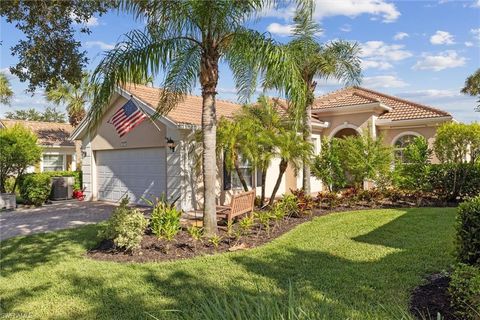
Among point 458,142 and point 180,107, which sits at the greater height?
point 180,107

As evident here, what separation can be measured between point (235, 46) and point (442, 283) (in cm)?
650

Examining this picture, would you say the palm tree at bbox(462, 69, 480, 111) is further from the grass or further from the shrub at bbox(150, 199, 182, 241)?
the shrub at bbox(150, 199, 182, 241)

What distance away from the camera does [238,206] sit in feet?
33.6

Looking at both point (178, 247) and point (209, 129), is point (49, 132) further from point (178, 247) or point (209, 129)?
point (178, 247)

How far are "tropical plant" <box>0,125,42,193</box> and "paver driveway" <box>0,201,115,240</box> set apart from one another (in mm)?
2840

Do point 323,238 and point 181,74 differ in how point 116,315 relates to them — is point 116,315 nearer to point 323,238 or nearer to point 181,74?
point 323,238

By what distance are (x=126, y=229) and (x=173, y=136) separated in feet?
20.7

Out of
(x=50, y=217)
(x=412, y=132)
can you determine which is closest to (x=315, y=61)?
(x=412, y=132)

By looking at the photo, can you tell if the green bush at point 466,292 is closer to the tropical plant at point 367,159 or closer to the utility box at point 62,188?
the tropical plant at point 367,159

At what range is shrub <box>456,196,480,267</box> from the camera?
491 cm

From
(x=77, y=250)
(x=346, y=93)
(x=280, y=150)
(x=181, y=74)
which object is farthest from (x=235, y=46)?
(x=346, y=93)

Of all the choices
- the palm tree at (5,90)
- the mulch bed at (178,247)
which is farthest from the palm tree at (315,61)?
the palm tree at (5,90)

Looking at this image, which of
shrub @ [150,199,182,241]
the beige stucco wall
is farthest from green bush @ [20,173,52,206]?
shrub @ [150,199,182,241]

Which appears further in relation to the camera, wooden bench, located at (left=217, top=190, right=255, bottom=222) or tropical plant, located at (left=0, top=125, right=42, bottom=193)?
tropical plant, located at (left=0, top=125, right=42, bottom=193)
